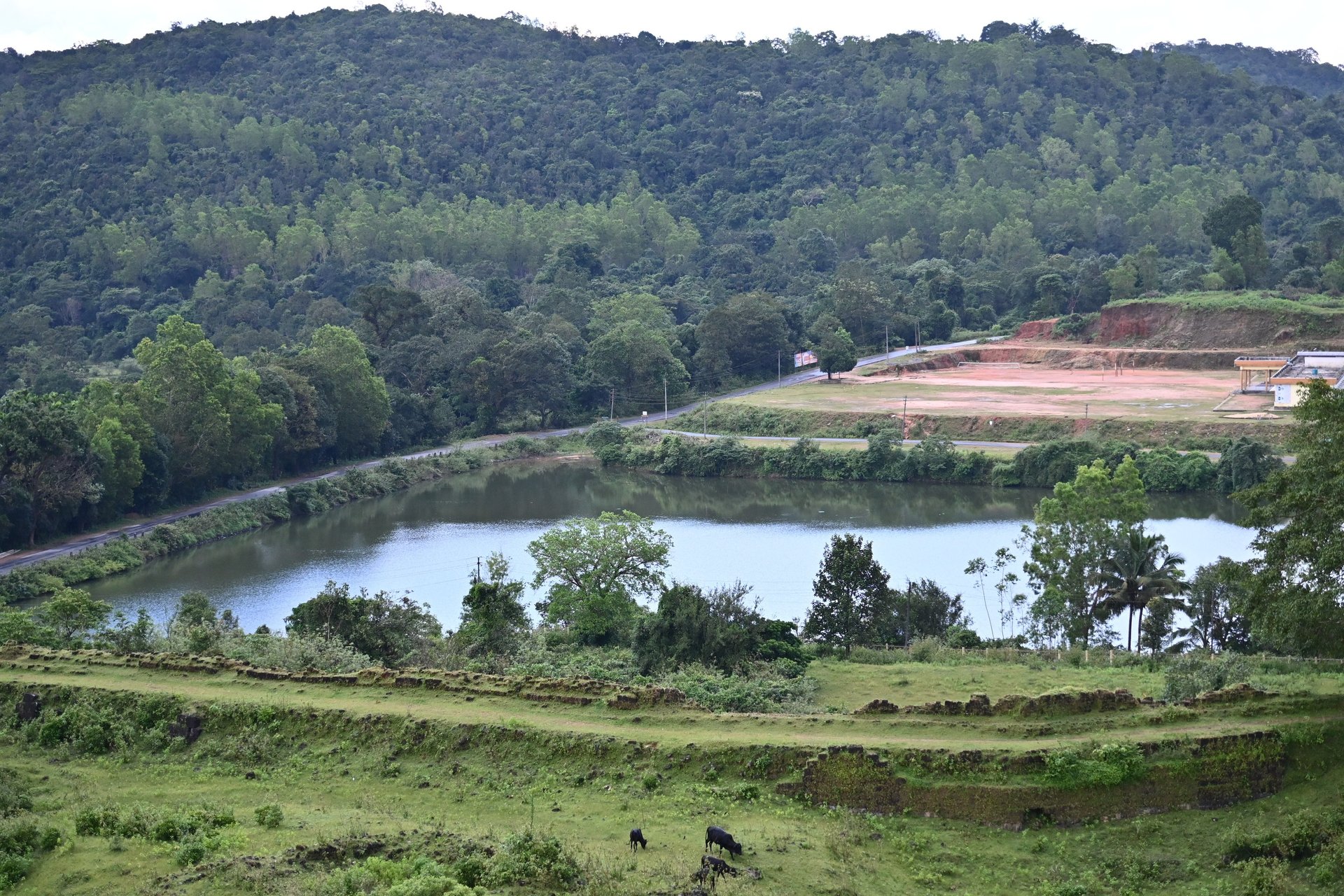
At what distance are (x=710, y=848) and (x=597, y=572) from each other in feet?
53.8

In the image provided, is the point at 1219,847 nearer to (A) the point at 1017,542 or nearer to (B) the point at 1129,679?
(B) the point at 1129,679

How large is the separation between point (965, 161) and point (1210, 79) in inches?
1508

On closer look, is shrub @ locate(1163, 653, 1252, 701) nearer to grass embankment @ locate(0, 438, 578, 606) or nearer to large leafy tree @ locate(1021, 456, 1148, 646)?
large leafy tree @ locate(1021, 456, 1148, 646)

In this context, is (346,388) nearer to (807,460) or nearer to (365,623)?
(807,460)

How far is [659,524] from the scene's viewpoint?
4669 cm

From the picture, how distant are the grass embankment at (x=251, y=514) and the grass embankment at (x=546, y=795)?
59.1 ft

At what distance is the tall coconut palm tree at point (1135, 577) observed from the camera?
2842 centimetres

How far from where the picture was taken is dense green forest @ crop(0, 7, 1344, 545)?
5953 centimetres

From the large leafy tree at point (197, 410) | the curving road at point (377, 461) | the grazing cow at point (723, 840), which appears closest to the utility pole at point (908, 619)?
the grazing cow at point (723, 840)

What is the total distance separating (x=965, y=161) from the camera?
13525 centimetres

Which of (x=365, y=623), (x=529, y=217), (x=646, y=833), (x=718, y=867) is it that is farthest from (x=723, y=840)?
(x=529, y=217)

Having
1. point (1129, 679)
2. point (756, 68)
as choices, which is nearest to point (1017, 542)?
point (1129, 679)

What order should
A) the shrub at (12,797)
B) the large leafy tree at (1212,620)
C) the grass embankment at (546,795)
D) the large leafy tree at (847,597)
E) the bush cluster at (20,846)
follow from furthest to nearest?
1. the large leafy tree at (847,597)
2. the large leafy tree at (1212,620)
3. the shrub at (12,797)
4. the grass embankment at (546,795)
5. the bush cluster at (20,846)

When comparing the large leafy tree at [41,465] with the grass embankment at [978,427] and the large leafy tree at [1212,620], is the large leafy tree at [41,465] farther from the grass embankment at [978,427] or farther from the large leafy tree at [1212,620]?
the large leafy tree at [1212,620]
